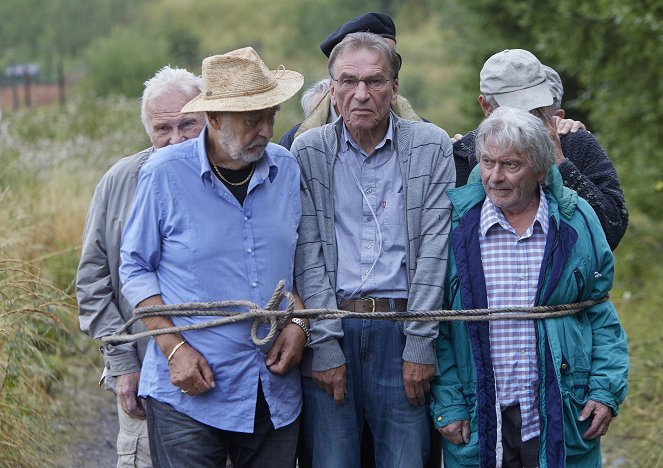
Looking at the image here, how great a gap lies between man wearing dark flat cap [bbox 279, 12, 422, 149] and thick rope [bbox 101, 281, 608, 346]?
3.92ft

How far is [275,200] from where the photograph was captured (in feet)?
13.3

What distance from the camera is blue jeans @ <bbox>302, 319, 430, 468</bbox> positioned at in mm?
4191

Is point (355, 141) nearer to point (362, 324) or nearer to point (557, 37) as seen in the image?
point (362, 324)

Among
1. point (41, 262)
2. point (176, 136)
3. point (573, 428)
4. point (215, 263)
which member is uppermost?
point (176, 136)

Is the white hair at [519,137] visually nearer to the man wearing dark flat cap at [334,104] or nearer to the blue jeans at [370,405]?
the blue jeans at [370,405]

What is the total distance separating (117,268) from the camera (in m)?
4.48

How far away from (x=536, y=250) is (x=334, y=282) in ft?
2.49

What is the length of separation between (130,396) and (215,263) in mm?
809

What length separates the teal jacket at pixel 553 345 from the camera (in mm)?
4078

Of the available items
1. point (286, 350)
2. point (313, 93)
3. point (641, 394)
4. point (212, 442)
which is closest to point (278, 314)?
point (286, 350)

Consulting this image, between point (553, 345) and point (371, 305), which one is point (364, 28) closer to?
point (371, 305)

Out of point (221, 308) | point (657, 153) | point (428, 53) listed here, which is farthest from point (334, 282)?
point (428, 53)

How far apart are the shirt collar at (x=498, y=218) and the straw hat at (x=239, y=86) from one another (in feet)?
2.75

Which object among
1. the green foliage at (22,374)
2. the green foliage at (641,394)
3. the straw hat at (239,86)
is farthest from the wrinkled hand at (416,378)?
the green foliage at (641,394)
